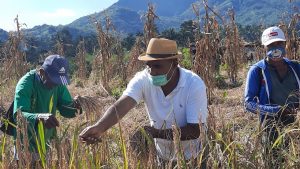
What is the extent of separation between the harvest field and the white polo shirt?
0.11 m

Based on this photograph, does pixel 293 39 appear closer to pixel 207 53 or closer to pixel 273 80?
pixel 207 53

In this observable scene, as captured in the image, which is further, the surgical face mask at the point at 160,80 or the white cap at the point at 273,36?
the white cap at the point at 273,36

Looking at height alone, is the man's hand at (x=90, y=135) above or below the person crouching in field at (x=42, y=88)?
below

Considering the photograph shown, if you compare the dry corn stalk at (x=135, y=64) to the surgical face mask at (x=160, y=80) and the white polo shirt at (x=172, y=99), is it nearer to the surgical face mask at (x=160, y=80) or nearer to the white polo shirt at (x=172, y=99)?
the white polo shirt at (x=172, y=99)

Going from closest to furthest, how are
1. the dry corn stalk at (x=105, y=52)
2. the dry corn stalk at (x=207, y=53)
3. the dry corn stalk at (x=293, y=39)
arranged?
the dry corn stalk at (x=207, y=53)
the dry corn stalk at (x=293, y=39)
the dry corn stalk at (x=105, y=52)

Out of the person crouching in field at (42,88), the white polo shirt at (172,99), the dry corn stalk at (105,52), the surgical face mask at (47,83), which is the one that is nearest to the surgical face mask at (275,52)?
the white polo shirt at (172,99)

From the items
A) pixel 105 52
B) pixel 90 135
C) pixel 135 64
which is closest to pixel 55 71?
pixel 90 135

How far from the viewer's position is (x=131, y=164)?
78.6 inches

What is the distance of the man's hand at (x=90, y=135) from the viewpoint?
219 centimetres

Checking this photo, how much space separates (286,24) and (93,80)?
4184 mm

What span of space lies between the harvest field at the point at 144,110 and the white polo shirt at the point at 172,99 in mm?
110

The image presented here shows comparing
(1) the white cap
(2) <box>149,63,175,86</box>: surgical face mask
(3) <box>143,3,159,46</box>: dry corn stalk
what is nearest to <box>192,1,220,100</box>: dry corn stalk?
(3) <box>143,3,159,46</box>: dry corn stalk

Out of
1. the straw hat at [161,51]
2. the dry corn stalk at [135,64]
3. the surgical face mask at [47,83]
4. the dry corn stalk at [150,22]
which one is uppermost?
the dry corn stalk at [150,22]

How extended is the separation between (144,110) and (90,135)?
3930mm
